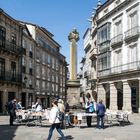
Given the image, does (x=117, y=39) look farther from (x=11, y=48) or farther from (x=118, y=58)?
(x=11, y=48)

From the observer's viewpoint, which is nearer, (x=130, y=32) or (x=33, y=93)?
(x=130, y=32)

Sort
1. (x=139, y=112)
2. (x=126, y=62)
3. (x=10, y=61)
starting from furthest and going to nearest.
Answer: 1. (x=10, y=61)
2. (x=126, y=62)
3. (x=139, y=112)

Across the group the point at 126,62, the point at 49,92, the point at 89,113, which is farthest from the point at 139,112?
the point at 49,92

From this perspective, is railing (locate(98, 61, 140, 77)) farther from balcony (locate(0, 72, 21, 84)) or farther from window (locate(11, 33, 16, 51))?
window (locate(11, 33, 16, 51))

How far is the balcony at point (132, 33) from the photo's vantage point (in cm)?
3409

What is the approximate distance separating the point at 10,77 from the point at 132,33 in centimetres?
1581

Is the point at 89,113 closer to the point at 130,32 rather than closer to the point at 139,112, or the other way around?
the point at 139,112

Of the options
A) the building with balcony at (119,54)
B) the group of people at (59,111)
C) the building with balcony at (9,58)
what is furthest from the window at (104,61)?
the group of people at (59,111)

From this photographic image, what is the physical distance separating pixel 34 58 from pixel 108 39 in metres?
20.5

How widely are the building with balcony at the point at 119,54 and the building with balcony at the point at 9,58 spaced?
10.1 meters

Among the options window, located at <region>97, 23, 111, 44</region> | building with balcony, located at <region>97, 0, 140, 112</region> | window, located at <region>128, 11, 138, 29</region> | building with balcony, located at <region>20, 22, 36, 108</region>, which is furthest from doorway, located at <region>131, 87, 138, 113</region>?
building with balcony, located at <region>20, 22, 36, 108</region>

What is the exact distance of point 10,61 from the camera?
44250 millimetres

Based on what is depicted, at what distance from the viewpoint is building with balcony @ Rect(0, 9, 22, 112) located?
41594 millimetres

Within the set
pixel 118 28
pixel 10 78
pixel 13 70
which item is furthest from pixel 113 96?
pixel 13 70
